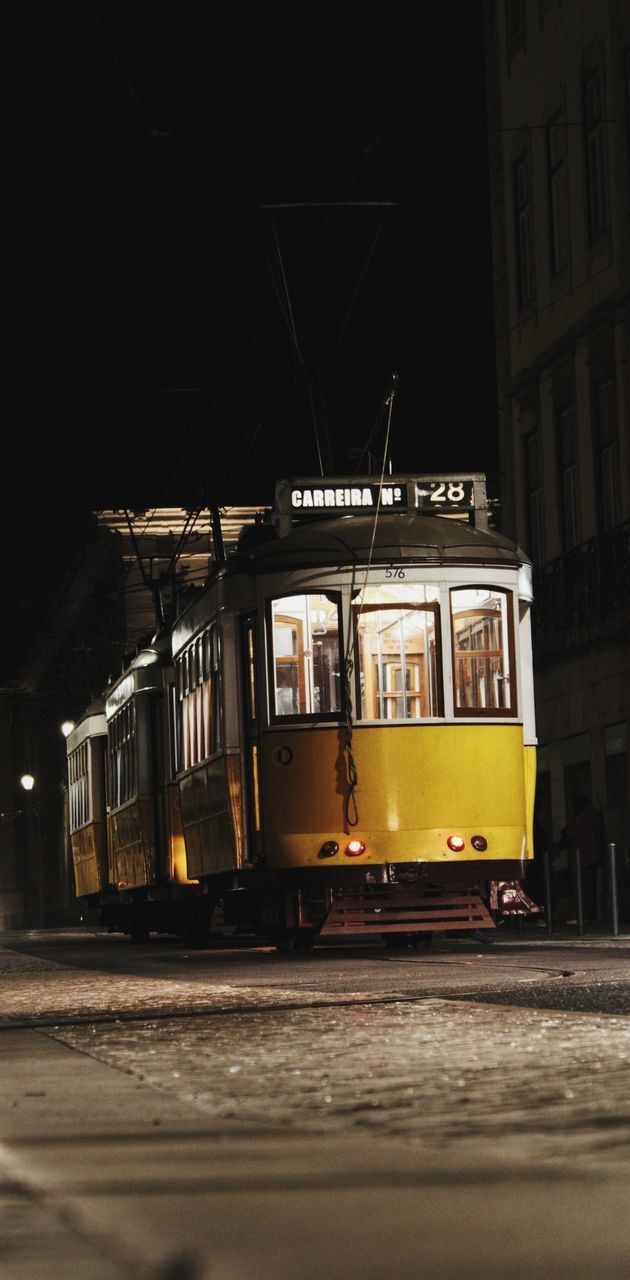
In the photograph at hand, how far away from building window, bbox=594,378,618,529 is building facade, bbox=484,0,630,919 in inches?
1.0

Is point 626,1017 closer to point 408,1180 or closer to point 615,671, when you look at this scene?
point 408,1180

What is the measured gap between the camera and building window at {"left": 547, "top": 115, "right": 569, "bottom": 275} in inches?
1248

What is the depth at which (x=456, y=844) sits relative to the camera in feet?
58.8

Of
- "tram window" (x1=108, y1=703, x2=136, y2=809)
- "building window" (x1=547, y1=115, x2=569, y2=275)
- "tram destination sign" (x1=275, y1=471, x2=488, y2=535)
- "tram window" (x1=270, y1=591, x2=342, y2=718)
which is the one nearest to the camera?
"tram window" (x1=270, y1=591, x2=342, y2=718)

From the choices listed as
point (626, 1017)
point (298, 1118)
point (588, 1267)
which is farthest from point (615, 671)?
point (588, 1267)

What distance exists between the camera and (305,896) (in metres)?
18.2

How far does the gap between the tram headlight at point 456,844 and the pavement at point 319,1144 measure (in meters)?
6.91

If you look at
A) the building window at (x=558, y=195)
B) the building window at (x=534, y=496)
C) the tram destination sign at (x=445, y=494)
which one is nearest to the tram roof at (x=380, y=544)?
the tram destination sign at (x=445, y=494)

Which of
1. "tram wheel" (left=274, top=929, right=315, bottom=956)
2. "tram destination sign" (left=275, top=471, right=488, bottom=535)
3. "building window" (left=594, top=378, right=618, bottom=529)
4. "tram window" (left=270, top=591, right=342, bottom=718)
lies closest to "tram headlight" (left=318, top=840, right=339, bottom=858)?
"tram window" (left=270, top=591, right=342, bottom=718)

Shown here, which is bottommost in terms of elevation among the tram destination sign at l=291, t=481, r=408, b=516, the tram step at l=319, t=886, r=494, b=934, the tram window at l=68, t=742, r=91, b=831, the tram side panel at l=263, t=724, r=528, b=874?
the tram step at l=319, t=886, r=494, b=934

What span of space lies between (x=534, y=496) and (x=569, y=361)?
291cm

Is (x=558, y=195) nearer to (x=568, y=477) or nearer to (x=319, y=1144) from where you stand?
(x=568, y=477)

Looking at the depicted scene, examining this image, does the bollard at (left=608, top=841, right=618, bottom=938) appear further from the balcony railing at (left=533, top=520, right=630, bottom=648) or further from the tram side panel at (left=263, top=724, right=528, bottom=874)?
the balcony railing at (left=533, top=520, right=630, bottom=648)

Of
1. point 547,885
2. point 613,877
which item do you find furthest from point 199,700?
point 547,885
